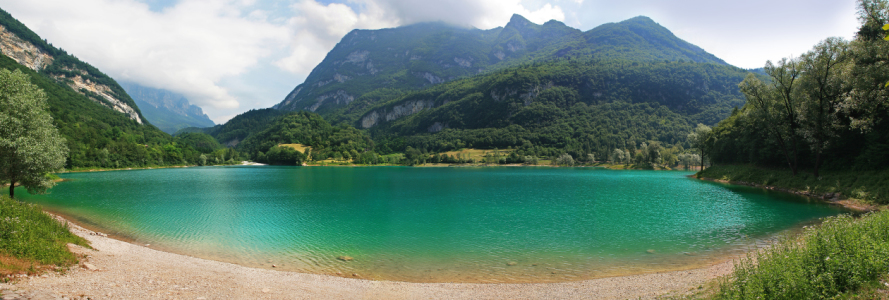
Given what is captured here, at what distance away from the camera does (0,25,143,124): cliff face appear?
447ft

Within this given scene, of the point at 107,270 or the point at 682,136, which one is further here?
the point at 682,136

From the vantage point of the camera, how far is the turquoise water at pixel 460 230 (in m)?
14.4

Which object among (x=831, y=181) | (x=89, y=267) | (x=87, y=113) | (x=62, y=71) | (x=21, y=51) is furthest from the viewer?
(x=62, y=71)

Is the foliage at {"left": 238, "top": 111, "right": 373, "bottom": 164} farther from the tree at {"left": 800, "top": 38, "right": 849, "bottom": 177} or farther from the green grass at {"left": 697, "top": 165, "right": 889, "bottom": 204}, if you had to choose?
the tree at {"left": 800, "top": 38, "right": 849, "bottom": 177}

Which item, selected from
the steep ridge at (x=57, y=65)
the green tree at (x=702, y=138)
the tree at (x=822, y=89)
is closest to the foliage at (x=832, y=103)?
the tree at (x=822, y=89)

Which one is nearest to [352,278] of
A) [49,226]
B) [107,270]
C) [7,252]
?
[107,270]

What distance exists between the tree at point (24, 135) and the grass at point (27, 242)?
897 cm

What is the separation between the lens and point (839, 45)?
29.0 meters

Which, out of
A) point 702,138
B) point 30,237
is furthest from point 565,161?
point 30,237

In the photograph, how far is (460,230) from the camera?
69.8 feet

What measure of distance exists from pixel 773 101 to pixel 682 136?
155 metres

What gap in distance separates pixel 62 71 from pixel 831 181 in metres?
246

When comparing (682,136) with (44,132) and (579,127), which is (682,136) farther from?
(44,132)

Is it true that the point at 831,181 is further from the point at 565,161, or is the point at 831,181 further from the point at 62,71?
the point at 62,71
